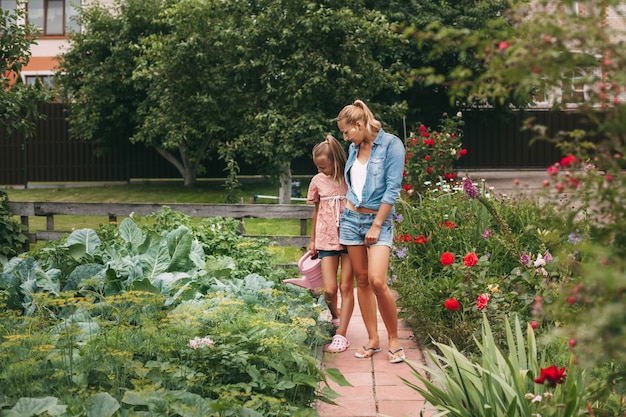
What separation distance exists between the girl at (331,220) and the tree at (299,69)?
799 centimetres

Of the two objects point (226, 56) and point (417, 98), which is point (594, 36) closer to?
point (226, 56)

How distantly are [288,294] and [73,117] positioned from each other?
18.5 m

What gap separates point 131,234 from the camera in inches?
269

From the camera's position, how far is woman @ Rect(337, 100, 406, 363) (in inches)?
215

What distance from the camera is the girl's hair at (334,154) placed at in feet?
19.6

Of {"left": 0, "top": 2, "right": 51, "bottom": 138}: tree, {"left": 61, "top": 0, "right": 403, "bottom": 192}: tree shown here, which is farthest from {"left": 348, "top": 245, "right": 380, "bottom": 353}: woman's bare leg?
{"left": 61, "top": 0, "right": 403, "bottom": 192}: tree

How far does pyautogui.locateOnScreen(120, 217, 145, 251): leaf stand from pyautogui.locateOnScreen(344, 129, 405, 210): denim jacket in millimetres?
2157

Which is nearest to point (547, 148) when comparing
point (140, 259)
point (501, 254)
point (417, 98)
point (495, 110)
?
point (495, 110)

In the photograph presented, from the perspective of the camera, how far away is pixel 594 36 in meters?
1.91

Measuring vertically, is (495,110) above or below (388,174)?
above

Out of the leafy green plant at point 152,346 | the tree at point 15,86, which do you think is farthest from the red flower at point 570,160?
the tree at point 15,86

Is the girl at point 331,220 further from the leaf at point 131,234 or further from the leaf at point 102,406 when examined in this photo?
the leaf at point 102,406

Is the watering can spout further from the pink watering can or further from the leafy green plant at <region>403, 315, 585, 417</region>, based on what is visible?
the leafy green plant at <region>403, 315, 585, 417</region>

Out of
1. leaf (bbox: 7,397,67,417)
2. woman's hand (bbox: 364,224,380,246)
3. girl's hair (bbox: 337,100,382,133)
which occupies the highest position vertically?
girl's hair (bbox: 337,100,382,133)
